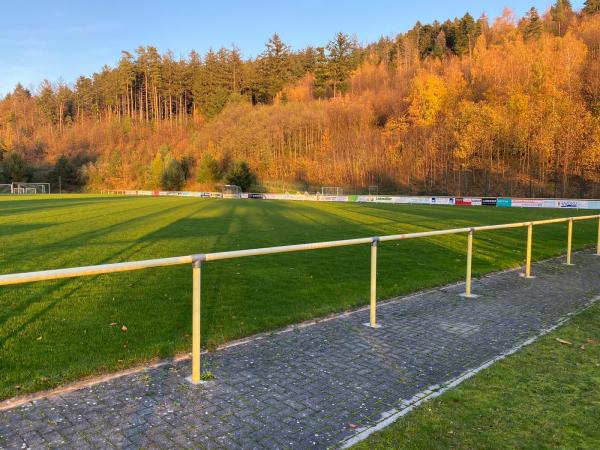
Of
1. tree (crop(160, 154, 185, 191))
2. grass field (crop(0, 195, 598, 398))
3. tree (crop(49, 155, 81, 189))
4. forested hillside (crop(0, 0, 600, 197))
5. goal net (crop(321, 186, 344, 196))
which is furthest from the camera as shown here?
tree (crop(49, 155, 81, 189))

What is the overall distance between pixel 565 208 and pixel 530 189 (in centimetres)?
1487

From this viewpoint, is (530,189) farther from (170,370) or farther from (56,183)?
(56,183)

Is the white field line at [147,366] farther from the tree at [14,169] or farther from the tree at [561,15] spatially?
the tree at [561,15]

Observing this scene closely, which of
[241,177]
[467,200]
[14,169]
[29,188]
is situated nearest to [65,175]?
[14,169]

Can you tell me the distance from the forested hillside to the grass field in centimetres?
4247

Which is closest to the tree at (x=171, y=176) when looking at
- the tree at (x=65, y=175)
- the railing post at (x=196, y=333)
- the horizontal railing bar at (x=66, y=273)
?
the tree at (x=65, y=175)

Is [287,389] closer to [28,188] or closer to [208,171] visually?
[208,171]

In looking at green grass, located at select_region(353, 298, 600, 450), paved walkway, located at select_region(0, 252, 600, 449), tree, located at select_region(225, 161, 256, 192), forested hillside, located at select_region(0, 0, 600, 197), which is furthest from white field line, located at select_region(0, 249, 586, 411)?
tree, located at select_region(225, 161, 256, 192)

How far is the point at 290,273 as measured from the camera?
10.3 m

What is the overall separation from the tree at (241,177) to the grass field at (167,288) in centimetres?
5217

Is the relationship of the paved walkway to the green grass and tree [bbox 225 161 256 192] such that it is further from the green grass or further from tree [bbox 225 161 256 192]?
tree [bbox 225 161 256 192]

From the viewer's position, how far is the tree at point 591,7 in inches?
3300

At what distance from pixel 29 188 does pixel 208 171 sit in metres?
30.5

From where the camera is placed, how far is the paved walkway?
3.46 m
